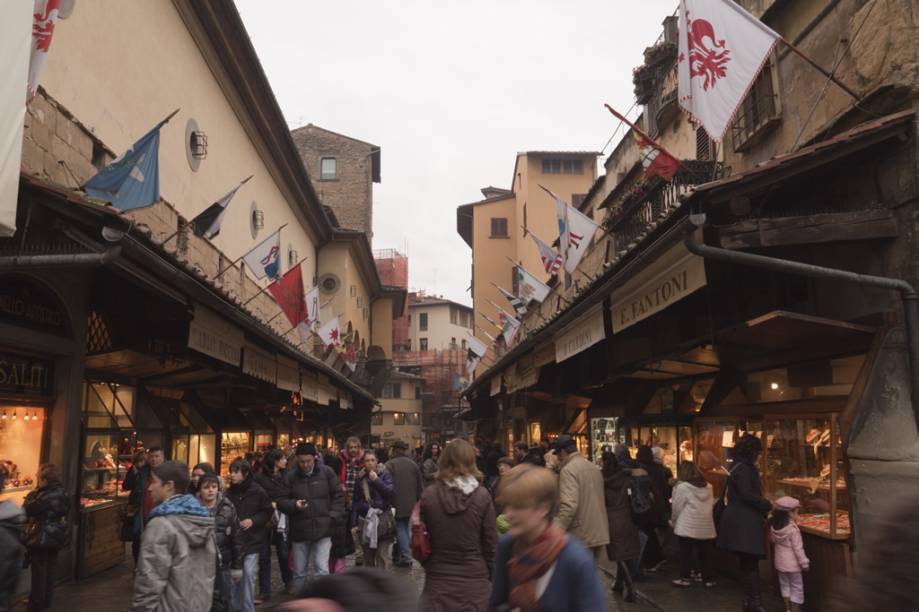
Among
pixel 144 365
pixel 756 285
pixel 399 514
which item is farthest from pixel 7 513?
pixel 144 365

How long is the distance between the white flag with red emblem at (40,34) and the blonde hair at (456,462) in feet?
18.6

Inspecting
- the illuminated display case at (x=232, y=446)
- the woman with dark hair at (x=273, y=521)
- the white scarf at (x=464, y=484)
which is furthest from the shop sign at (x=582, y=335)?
the illuminated display case at (x=232, y=446)

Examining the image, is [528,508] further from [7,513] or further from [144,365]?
[144,365]

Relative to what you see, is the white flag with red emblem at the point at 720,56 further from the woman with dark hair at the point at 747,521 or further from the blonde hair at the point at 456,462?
the blonde hair at the point at 456,462

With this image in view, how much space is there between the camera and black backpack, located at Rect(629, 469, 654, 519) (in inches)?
370

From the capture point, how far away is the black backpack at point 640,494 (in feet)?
30.8

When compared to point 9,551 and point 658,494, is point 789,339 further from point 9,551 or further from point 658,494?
point 9,551

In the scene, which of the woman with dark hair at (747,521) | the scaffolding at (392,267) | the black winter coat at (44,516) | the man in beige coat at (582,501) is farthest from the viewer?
the scaffolding at (392,267)

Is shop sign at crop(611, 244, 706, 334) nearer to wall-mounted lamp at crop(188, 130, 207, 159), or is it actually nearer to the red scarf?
the red scarf

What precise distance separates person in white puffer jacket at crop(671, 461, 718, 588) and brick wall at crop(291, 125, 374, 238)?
1608 inches

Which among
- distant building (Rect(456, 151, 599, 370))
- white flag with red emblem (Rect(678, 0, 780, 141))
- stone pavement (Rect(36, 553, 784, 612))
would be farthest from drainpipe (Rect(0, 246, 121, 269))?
distant building (Rect(456, 151, 599, 370))

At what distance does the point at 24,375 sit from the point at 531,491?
822 centimetres

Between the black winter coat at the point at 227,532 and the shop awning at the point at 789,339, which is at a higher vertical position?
the shop awning at the point at 789,339

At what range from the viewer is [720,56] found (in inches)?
296
